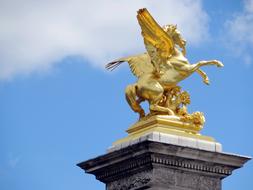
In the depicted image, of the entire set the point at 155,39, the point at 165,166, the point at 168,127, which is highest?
the point at 155,39

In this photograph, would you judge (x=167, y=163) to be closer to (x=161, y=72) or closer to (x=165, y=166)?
(x=165, y=166)

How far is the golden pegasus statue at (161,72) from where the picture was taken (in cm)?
3691

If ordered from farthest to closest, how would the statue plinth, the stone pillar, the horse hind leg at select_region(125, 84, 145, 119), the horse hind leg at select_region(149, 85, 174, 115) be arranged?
the horse hind leg at select_region(125, 84, 145, 119) → the horse hind leg at select_region(149, 85, 174, 115) → the statue plinth → the stone pillar

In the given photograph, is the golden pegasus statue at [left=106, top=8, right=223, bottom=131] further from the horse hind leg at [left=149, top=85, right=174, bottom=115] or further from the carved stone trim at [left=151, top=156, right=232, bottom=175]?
the carved stone trim at [left=151, top=156, right=232, bottom=175]

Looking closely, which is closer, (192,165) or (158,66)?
(192,165)

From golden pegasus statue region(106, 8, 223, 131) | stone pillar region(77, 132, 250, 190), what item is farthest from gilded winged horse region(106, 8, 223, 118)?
stone pillar region(77, 132, 250, 190)

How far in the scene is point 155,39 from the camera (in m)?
37.4

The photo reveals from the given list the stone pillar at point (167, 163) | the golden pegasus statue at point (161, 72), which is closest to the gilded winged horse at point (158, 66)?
the golden pegasus statue at point (161, 72)

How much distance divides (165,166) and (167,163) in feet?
0.30

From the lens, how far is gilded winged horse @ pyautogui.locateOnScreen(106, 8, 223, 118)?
37.0m

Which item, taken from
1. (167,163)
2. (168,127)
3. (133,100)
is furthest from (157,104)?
(167,163)

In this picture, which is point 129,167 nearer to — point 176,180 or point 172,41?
Answer: point 176,180

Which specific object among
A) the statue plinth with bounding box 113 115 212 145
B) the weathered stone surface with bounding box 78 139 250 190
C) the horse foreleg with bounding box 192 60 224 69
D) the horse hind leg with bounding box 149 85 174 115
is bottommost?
the weathered stone surface with bounding box 78 139 250 190

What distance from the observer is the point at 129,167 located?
3600 cm
